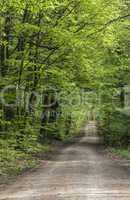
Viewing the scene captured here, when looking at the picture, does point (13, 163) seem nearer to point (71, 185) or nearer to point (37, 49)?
point (71, 185)

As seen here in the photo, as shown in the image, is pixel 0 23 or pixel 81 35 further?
pixel 81 35

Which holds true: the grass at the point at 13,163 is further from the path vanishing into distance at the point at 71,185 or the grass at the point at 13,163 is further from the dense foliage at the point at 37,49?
the path vanishing into distance at the point at 71,185

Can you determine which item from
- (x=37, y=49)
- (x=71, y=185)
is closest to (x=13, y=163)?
(x=71, y=185)

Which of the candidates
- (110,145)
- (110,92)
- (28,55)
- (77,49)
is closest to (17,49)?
(28,55)

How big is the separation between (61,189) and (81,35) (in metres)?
12.5

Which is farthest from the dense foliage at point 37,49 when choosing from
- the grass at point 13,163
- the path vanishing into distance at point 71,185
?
the path vanishing into distance at point 71,185

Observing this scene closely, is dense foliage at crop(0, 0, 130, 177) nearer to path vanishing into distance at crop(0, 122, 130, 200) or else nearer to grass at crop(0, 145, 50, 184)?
grass at crop(0, 145, 50, 184)

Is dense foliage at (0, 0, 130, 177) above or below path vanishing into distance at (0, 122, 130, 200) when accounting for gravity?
above

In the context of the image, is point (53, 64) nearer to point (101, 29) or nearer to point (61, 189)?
point (101, 29)

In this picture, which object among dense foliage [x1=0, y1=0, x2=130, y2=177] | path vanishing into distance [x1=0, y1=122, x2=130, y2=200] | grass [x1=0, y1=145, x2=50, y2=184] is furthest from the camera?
dense foliage [x1=0, y1=0, x2=130, y2=177]

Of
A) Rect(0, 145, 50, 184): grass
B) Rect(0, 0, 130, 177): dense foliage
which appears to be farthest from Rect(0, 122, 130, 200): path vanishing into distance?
Rect(0, 0, 130, 177): dense foliage

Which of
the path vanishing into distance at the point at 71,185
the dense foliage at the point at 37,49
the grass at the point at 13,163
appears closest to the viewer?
the path vanishing into distance at the point at 71,185

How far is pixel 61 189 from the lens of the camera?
47.3 feet

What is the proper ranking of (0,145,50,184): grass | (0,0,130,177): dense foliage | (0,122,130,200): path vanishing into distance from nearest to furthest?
(0,122,130,200): path vanishing into distance → (0,145,50,184): grass → (0,0,130,177): dense foliage
